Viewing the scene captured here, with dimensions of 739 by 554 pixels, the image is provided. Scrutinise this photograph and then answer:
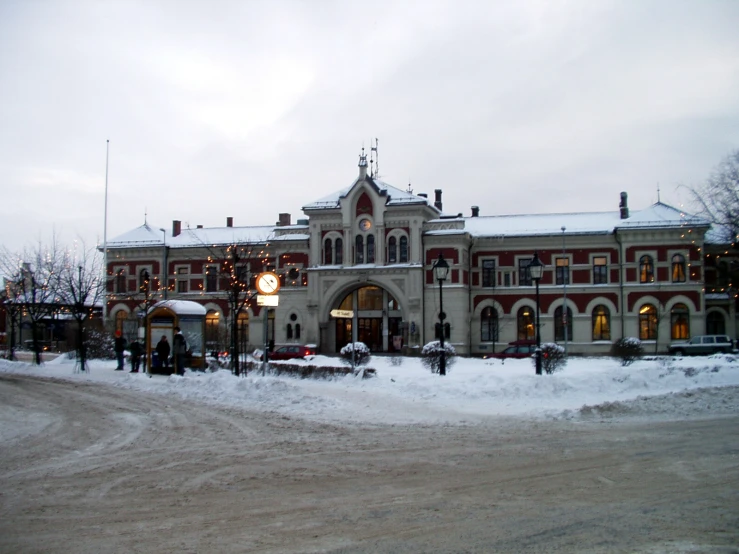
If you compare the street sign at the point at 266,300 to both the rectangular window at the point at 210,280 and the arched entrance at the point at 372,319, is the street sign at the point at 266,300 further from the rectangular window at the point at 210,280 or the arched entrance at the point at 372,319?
the rectangular window at the point at 210,280

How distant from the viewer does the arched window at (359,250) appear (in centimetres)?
5309

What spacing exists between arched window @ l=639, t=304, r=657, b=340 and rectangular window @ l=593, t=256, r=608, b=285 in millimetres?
3354

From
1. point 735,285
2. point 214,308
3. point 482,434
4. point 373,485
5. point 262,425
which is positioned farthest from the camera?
point 214,308

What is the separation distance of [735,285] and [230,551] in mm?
29069

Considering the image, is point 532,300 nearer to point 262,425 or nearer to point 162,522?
point 262,425

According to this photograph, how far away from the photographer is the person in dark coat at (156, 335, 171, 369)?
27.1 m

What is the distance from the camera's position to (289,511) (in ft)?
27.2

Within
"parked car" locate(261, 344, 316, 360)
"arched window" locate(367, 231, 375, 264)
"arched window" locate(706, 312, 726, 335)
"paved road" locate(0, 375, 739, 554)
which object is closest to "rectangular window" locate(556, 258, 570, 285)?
"arched window" locate(706, 312, 726, 335)

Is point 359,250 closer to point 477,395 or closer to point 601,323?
point 601,323

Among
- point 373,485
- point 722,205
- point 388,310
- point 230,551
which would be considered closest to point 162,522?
point 230,551

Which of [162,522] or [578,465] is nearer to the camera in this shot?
[162,522]

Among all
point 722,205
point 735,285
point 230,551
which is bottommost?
point 230,551

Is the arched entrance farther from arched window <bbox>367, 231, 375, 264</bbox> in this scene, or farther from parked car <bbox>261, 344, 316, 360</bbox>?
parked car <bbox>261, 344, 316, 360</bbox>

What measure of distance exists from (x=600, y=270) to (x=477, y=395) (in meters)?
37.5
